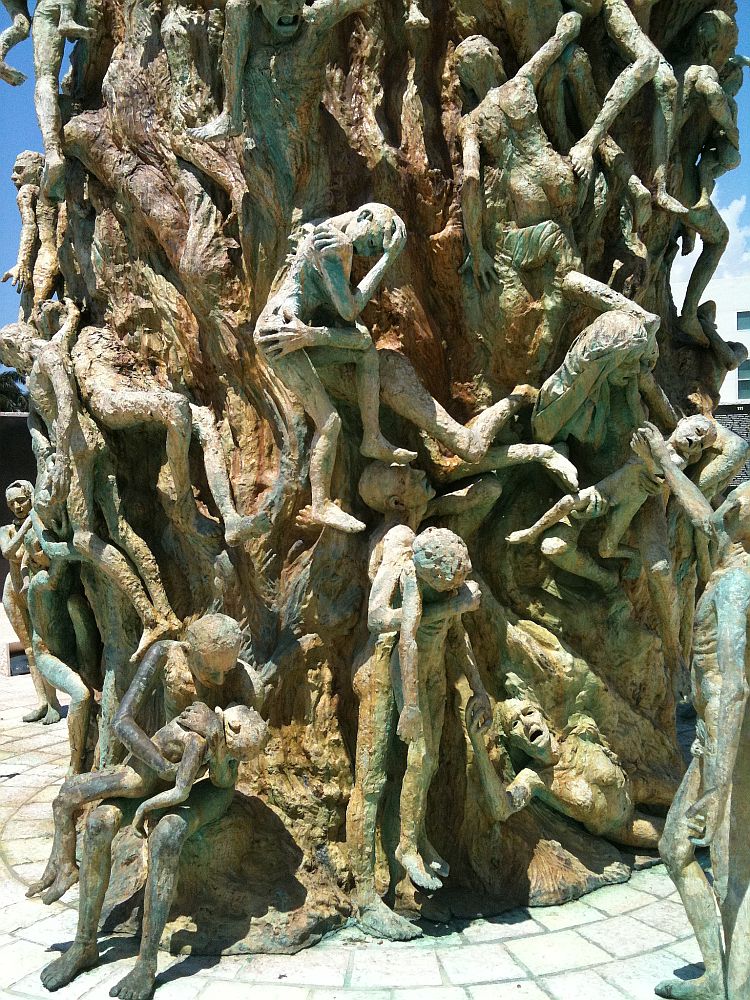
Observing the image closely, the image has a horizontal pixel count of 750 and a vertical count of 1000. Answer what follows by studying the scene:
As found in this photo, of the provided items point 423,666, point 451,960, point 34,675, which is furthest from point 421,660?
point 34,675

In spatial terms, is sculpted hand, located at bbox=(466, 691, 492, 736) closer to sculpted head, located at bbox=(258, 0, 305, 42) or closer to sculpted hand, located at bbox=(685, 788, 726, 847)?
sculpted hand, located at bbox=(685, 788, 726, 847)

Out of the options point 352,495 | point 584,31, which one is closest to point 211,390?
point 352,495

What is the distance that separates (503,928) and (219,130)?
5.20m

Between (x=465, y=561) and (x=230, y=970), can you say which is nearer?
(x=230, y=970)

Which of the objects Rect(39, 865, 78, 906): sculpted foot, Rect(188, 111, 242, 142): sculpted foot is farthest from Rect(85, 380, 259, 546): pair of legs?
Rect(39, 865, 78, 906): sculpted foot

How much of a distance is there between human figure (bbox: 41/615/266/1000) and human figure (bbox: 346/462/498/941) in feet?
2.64

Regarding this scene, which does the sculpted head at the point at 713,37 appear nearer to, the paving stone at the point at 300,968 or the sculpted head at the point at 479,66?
the sculpted head at the point at 479,66

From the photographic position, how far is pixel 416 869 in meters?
5.24

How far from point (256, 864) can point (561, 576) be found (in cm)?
296

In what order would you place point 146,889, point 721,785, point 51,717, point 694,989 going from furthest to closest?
1. point 51,717
2. point 146,889
3. point 694,989
4. point 721,785

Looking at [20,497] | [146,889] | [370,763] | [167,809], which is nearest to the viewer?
[146,889]

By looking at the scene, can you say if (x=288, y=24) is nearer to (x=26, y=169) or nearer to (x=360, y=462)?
(x=360, y=462)

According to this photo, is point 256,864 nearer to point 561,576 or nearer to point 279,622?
point 279,622

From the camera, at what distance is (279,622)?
6082 mm
